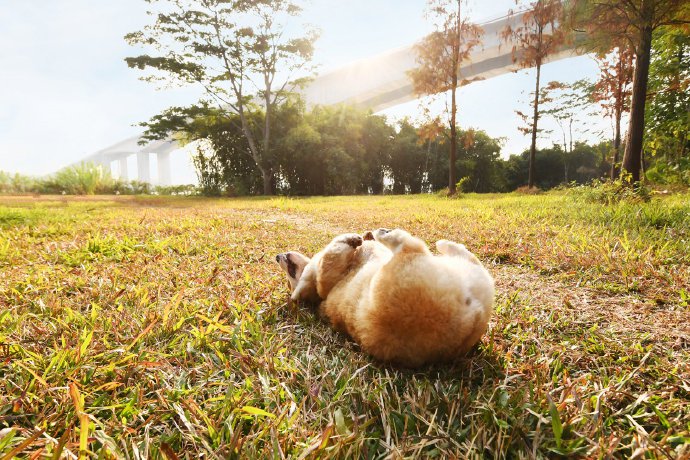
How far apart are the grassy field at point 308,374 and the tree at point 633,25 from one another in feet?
15.4

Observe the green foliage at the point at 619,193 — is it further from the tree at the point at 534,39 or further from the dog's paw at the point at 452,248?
the tree at the point at 534,39

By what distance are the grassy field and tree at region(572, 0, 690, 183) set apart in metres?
4.69

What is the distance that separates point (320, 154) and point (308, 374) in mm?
17303

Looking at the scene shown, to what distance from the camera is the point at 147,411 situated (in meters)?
0.99

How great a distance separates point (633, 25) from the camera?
5309 mm

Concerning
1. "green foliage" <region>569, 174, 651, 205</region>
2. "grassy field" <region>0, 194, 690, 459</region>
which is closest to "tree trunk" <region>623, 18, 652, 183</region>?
"green foliage" <region>569, 174, 651, 205</region>

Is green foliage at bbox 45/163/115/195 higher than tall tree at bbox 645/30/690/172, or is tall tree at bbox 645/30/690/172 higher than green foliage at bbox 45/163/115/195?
tall tree at bbox 645/30/690/172

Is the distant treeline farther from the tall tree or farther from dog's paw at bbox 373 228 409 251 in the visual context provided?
dog's paw at bbox 373 228 409 251

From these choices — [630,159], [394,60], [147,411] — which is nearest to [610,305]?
[147,411]

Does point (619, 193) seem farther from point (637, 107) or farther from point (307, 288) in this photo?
point (307, 288)

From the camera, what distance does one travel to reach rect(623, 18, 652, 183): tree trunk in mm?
5648

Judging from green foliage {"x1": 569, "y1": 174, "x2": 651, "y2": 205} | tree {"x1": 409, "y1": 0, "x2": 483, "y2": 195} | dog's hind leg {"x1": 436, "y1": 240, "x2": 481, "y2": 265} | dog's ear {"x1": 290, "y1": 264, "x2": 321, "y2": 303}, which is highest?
tree {"x1": 409, "y1": 0, "x2": 483, "y2": 195}

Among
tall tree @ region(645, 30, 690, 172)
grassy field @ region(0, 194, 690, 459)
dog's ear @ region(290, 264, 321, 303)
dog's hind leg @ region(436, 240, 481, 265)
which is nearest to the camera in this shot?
grassy field @ region(0, 194, 690, 459)

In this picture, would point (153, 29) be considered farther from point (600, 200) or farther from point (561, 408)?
point (561, 408)
